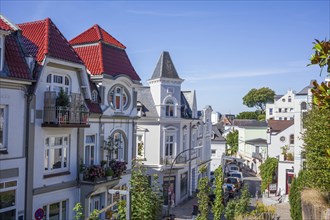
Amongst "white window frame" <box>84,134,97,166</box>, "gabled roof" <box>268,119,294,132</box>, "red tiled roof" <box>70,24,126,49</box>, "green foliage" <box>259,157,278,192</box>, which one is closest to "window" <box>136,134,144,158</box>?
"red tiled roof" <box>70,24,126,49</box>

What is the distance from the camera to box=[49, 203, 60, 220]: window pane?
49.8 ft

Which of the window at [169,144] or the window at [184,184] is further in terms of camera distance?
the window at [184,184]

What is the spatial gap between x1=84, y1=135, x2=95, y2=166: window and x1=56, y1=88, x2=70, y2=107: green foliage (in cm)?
367

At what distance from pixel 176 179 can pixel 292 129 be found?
1491 centimetres

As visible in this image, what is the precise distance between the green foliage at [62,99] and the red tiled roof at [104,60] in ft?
13.9

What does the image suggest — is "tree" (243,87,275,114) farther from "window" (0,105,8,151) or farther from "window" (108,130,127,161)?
"window" (0,105,8,151)

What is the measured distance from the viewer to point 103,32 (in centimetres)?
2098

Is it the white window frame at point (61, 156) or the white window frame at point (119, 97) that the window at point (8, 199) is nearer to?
the white window frame at point (61, 156)

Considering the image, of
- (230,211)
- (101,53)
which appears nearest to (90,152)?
(101,53)

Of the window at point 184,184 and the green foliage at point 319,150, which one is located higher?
the green foliage at point 319,150

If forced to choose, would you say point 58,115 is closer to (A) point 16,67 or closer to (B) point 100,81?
(A) point 16,67

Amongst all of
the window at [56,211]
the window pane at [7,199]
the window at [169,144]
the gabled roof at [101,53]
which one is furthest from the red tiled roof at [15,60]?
the window at [169,144]

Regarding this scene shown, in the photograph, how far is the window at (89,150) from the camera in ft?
58.8

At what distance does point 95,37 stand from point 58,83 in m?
5.44
